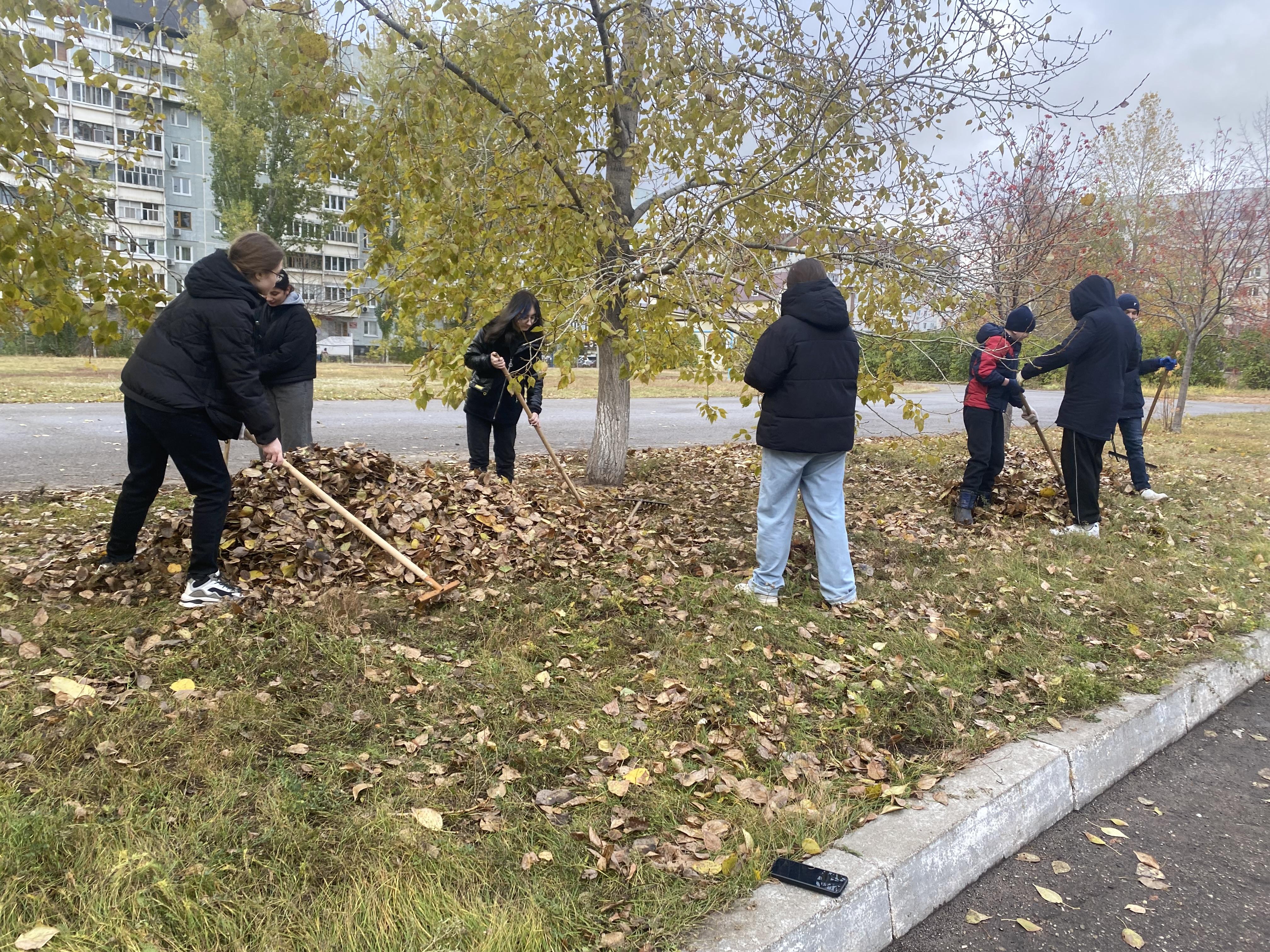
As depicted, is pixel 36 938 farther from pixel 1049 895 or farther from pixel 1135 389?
pixel 1135 389

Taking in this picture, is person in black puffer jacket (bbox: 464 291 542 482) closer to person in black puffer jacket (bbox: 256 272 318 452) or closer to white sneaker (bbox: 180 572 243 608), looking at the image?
person in black puffer jacket (bbox: 256 272 318 452)

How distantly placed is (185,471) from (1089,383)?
644 centimetres

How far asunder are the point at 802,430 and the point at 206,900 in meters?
3.49

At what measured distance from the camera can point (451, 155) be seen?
17.9ft

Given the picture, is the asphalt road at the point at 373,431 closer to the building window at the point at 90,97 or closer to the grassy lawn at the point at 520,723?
the grassy lawn at the point at 520,723

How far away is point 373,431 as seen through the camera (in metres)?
12.1

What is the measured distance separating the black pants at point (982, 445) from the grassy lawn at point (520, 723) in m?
1.32

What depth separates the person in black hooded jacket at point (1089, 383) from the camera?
6.56m

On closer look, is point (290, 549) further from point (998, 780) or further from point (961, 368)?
point (961, 368)

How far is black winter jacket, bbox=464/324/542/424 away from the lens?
254 inches

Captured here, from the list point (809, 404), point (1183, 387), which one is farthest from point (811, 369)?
point (1183, 387)

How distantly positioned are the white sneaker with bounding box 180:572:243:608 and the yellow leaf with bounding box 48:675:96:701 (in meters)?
0.87

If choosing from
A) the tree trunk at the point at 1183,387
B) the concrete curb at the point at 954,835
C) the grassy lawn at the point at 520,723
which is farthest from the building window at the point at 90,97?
the concrete curb at the point at 954,835

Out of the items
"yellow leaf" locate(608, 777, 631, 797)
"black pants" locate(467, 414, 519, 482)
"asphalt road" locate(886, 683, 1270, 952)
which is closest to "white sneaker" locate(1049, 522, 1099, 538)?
"asphalt road" locate(886, 683, 1270, 952)
